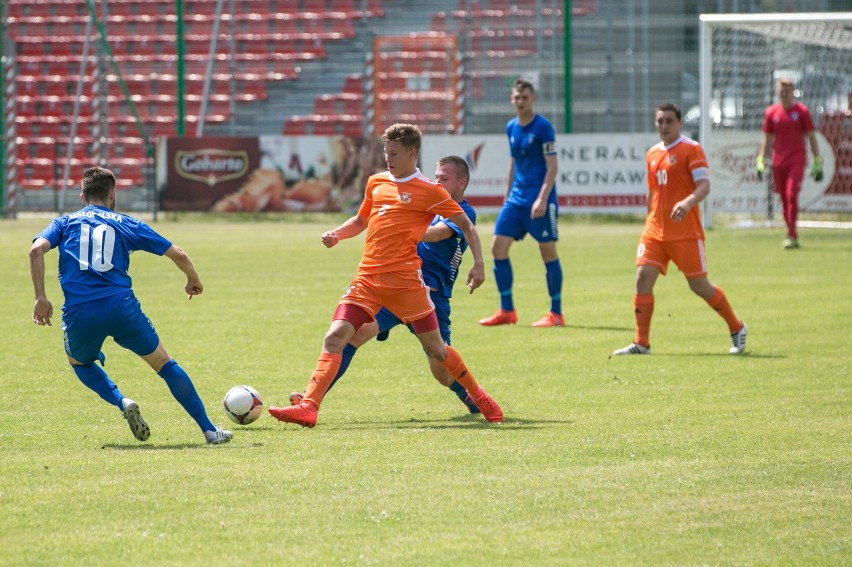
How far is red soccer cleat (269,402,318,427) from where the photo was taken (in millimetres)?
7449

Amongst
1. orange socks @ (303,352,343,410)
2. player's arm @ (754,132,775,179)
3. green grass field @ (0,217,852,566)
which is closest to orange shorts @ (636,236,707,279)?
green grass field @ (0,217,852,566)

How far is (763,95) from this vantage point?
25250mm

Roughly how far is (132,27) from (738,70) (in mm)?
14786

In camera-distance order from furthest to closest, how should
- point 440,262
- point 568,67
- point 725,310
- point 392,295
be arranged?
1. point 568,67
2. point 725,310
3. point 440,262
4. point 392,295

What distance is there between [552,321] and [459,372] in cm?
476

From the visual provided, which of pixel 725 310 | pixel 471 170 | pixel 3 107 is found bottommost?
pixel 725 310

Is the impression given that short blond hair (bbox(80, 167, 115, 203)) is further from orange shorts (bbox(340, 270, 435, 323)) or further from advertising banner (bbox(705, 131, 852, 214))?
advertising banner (bbox(705, 131, 852, 214))

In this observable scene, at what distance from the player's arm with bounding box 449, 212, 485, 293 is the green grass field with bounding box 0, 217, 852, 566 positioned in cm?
82

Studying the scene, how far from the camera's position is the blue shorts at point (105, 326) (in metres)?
7.16

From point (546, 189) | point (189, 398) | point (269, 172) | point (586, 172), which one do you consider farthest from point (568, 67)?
point (189, 398)

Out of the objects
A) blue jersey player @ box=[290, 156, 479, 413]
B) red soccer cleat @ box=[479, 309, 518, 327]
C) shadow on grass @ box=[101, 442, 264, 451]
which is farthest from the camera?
red soccer cleat @ box=[479, 309, 518, 327]

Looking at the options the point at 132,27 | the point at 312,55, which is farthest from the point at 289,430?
the point at 132,27

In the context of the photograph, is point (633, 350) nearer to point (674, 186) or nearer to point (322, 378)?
point (674, 186)

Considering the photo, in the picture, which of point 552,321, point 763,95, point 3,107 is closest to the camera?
point 552,321
